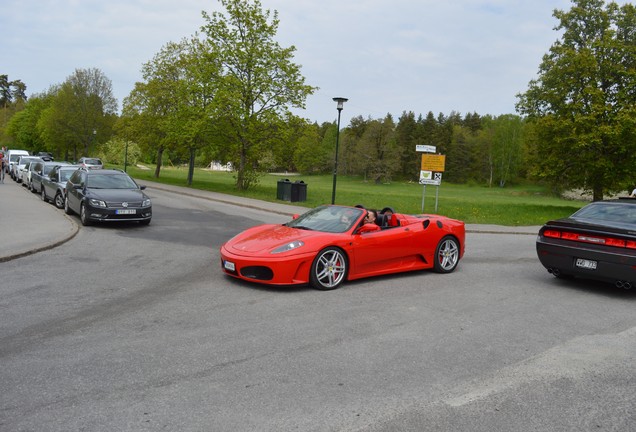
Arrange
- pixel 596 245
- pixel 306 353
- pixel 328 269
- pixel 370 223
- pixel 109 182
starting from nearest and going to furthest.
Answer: pixel 306 353
pixel 328 269
pixel 596 245
pixel 370 223
pixel 109 182

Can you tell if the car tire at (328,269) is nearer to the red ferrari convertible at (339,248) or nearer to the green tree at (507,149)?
the red ferrari convertible at (339,248)

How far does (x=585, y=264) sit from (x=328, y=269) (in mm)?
4068

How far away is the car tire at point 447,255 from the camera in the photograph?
30.3 ft

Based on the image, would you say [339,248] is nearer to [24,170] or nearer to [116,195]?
[116,195]

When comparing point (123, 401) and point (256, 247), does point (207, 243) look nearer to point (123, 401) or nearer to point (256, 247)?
point (256, 247)

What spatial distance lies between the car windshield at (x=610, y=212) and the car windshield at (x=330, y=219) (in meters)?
4.01

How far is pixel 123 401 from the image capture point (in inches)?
147

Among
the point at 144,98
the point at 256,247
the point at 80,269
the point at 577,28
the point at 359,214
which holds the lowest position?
the point at 80,269

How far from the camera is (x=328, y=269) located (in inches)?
302

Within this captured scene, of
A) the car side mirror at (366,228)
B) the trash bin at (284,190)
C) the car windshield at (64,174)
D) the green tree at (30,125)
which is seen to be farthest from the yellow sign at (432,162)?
the green tree at (30,125)

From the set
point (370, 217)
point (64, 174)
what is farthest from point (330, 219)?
point (64, 174)

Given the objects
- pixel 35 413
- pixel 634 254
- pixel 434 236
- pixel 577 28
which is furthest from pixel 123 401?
pixel 577 28

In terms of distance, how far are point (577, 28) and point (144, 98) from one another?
115 ft

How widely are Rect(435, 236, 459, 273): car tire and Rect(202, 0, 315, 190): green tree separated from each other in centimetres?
2483
